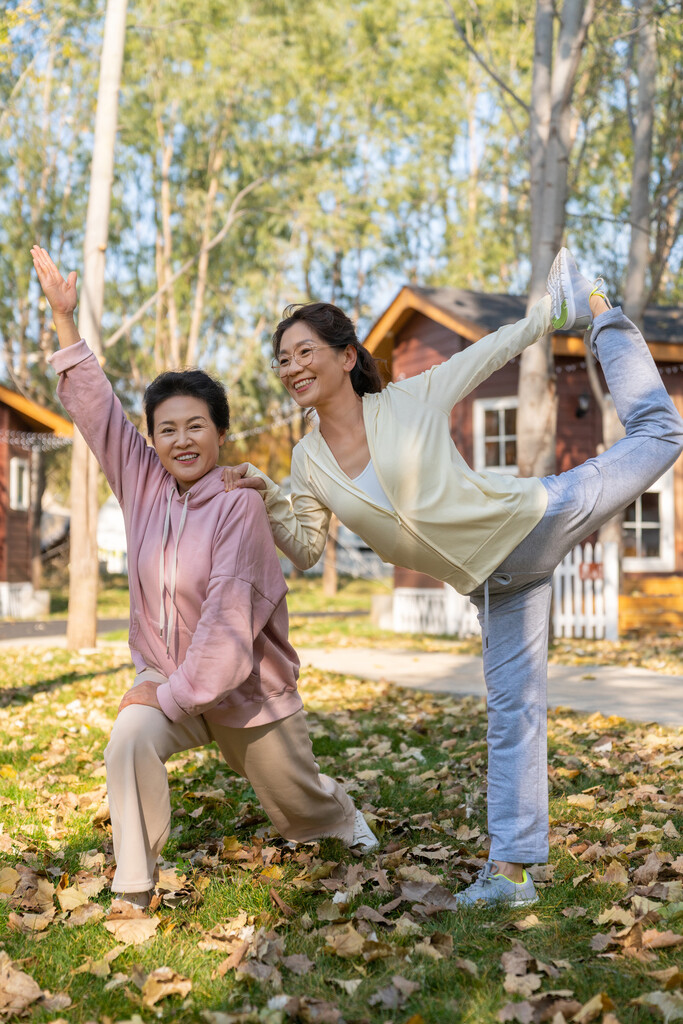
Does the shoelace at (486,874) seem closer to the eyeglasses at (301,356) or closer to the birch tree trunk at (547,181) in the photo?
the eyeglasses at (301,356)

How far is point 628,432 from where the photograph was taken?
3.43 m

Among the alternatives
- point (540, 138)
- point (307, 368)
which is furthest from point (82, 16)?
point (307, 368)

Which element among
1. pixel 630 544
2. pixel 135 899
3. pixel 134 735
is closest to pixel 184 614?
pixel 134 735

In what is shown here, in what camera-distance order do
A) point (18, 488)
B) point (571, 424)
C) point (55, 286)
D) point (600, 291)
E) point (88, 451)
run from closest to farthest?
point (55, 286) → point (600, 291) → point (88, 451) → point (571, 424) → point (18, 488)

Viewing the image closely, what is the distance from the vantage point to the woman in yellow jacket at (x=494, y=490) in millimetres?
3279

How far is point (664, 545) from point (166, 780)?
14.2m

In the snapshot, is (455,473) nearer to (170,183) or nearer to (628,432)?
(628,432)

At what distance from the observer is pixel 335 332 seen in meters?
3.56

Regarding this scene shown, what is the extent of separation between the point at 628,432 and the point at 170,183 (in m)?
26.9

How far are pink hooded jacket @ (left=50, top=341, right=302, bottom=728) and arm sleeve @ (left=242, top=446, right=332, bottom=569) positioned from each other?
146 mm

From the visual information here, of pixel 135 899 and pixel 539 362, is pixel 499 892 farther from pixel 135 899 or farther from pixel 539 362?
pixel 539 362

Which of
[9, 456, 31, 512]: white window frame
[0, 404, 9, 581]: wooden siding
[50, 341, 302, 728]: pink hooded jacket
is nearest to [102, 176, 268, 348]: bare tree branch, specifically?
[0, 404, 9, 581]: wooden siding

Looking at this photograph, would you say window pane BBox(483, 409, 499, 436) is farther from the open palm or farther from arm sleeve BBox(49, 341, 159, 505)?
the open palm

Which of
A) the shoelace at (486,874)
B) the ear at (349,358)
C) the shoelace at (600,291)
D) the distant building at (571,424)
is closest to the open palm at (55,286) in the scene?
the ear at (349,358)
